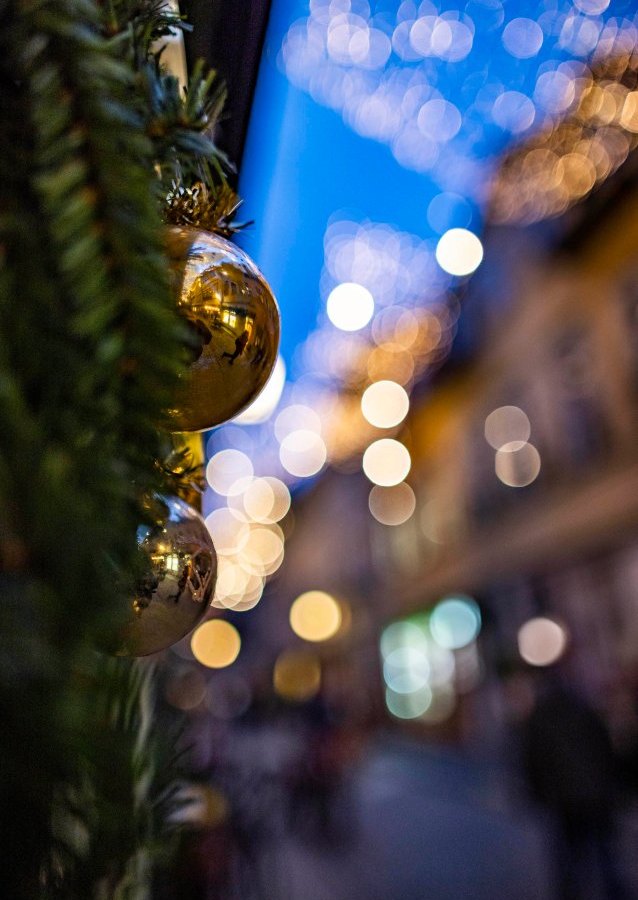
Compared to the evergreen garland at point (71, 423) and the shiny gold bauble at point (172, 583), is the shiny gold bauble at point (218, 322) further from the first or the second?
the evergreen garland at point (71, 423)

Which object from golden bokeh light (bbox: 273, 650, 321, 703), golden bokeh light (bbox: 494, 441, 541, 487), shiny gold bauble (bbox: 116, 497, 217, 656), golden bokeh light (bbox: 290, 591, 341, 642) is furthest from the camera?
golden bokeh light (bbox: 290, 591, 341, 642)

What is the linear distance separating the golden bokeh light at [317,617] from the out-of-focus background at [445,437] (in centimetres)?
241

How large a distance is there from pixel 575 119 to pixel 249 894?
10.3 metres

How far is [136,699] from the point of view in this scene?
419mm

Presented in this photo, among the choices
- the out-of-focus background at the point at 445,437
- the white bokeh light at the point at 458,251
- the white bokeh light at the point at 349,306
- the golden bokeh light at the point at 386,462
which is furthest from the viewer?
the golden bokeh light at the point at 386,462

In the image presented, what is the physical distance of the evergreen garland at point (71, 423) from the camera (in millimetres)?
288

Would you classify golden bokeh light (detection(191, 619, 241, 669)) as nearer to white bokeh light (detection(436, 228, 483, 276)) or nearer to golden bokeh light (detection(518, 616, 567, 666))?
golden bokeh light (detection(518, 616, 567, 666))

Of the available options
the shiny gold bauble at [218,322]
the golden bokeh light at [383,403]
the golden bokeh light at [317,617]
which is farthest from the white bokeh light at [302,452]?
the shiny gold bauble at [218,322]

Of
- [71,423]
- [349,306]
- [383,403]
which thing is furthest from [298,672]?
[71,423]

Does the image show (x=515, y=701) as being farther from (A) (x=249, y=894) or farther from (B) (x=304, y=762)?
(A) (x=249, y=894)

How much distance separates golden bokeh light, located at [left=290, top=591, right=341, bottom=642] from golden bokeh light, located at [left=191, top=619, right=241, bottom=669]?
3.58m

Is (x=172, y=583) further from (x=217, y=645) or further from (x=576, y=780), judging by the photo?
(x=217, y=645)

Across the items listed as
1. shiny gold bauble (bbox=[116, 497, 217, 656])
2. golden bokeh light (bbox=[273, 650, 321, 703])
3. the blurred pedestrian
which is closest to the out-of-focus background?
the blurred pedestrian

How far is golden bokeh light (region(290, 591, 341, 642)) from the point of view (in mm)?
23500
